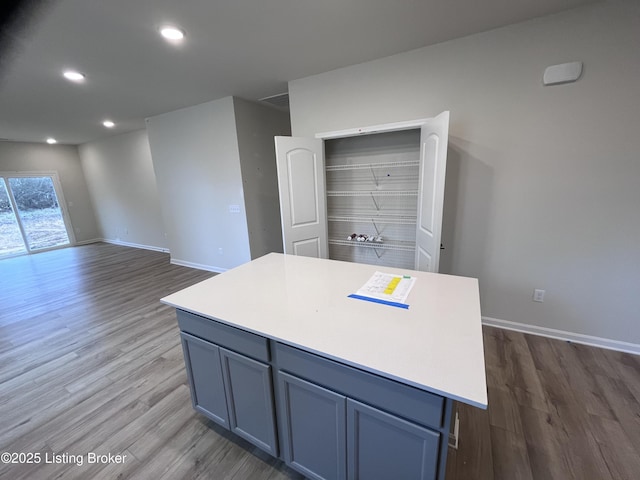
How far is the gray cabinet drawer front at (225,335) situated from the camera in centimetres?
118

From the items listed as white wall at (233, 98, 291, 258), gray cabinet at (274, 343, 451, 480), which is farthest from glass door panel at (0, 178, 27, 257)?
gray cabinet at (274, 343, 451, 480)

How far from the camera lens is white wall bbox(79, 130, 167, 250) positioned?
560 centimetres

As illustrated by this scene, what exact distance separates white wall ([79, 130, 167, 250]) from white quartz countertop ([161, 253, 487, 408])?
5.15 meters

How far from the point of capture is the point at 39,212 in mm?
6270

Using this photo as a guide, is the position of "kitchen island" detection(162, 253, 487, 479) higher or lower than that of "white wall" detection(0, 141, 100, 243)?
lower

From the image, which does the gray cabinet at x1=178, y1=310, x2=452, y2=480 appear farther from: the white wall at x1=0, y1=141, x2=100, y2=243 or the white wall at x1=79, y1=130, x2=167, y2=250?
the white wall at x1=0, y1=141, x2=100, y2=243

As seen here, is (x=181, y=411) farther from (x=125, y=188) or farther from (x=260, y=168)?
(x=125, y=188)

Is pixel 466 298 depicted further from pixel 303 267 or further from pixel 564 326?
pixel 564 326

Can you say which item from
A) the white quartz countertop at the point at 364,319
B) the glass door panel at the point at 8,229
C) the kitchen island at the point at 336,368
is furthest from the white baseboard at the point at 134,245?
the kitchen island at the point at 336,368

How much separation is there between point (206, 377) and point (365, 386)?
39.7 inches

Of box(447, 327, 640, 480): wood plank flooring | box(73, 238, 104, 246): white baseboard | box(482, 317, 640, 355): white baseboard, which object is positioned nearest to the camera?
box(447, 327, 640, 480): wood plank flooring

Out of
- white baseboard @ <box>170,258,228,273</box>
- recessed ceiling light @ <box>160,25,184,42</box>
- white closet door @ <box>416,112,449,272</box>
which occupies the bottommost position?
white baseboard @ <box>170,258,228,273</box>

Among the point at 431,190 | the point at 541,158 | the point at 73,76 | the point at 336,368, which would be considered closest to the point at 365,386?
the point at 336,368

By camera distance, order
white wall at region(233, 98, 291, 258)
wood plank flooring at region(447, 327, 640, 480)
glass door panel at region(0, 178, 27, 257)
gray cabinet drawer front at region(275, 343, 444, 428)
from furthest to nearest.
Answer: glass door panel at region(0, 178, 27, 257), white wall at region(233, 98, 291, 258), wood plank flooring at region(447, 327, 640, 480), gray cabinet drawer front at region(275, 343, 444, 428)
